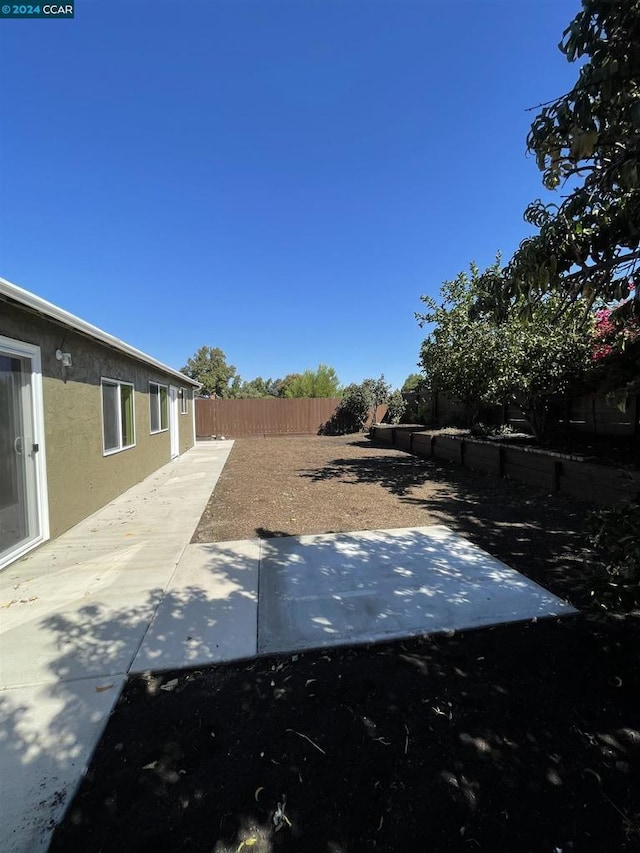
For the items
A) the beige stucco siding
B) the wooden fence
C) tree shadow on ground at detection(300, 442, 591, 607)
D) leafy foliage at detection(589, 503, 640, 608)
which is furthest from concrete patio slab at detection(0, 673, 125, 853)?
the wooden fence

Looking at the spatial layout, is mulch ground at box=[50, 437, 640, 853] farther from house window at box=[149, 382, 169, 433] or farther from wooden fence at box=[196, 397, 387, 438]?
wooden fence at box=[196, 397, 387, 438]

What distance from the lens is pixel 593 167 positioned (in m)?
2.21

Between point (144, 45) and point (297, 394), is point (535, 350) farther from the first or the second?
point (297, 394)

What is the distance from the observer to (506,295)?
259 cm

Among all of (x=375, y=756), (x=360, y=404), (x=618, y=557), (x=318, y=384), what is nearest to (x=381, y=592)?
(x=375, y=756)

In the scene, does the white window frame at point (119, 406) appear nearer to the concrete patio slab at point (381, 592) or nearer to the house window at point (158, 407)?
the house window at point (158, 407)

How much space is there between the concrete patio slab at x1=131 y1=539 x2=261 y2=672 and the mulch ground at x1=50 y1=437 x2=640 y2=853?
13 cm

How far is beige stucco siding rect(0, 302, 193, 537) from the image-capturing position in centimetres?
459

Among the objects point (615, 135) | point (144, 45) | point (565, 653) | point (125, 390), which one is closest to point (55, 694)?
point (565, 653)

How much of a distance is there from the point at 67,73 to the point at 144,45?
1.13 meters

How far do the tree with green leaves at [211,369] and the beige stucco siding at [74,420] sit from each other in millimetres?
36606

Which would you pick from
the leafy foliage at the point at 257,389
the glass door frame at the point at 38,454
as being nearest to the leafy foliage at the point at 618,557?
the glass door frame at the point at 38,454

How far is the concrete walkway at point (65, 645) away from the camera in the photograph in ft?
5.41

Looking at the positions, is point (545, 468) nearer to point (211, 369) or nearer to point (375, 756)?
point (375, 756)
